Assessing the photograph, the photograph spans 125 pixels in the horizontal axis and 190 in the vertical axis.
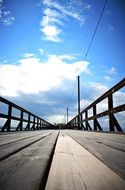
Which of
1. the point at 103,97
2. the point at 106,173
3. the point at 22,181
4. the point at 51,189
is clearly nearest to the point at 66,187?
the point at 51,189

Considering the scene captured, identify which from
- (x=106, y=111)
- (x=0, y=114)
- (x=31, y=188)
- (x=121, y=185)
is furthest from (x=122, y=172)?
(x=0, y=114)

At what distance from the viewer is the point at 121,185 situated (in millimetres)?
765

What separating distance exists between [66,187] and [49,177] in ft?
0.48

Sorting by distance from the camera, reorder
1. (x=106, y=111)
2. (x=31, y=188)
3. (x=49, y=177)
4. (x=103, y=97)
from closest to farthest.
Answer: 1. (x=31, y=188)
2. (x=49, y=177)
3. (x=106, y=111)
4. (x=103, y=97)

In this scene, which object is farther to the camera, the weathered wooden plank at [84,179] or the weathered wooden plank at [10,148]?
the weathered wooden plank at [10,148]

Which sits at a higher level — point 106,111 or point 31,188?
point 106,111

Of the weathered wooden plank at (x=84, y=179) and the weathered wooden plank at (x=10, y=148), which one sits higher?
the weathered wooden plank at (x=10, y=148)

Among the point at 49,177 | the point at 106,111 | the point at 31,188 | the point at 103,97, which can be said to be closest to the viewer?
the point at 31,188

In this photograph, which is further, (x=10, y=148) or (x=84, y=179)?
(x=10, y=148)

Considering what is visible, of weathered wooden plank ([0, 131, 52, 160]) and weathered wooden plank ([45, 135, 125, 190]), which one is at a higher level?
weathered wooden plank ([0, 131, 52, 160])

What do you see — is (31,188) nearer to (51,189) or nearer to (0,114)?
(51,189)

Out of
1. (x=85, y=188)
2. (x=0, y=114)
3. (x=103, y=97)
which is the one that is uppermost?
(x=103, y=97)

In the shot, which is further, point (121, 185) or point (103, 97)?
point (103, 97)

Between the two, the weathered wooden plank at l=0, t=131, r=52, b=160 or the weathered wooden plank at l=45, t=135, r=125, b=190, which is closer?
the weathered wooden plank at l=45, t=135, r=125, b=190
